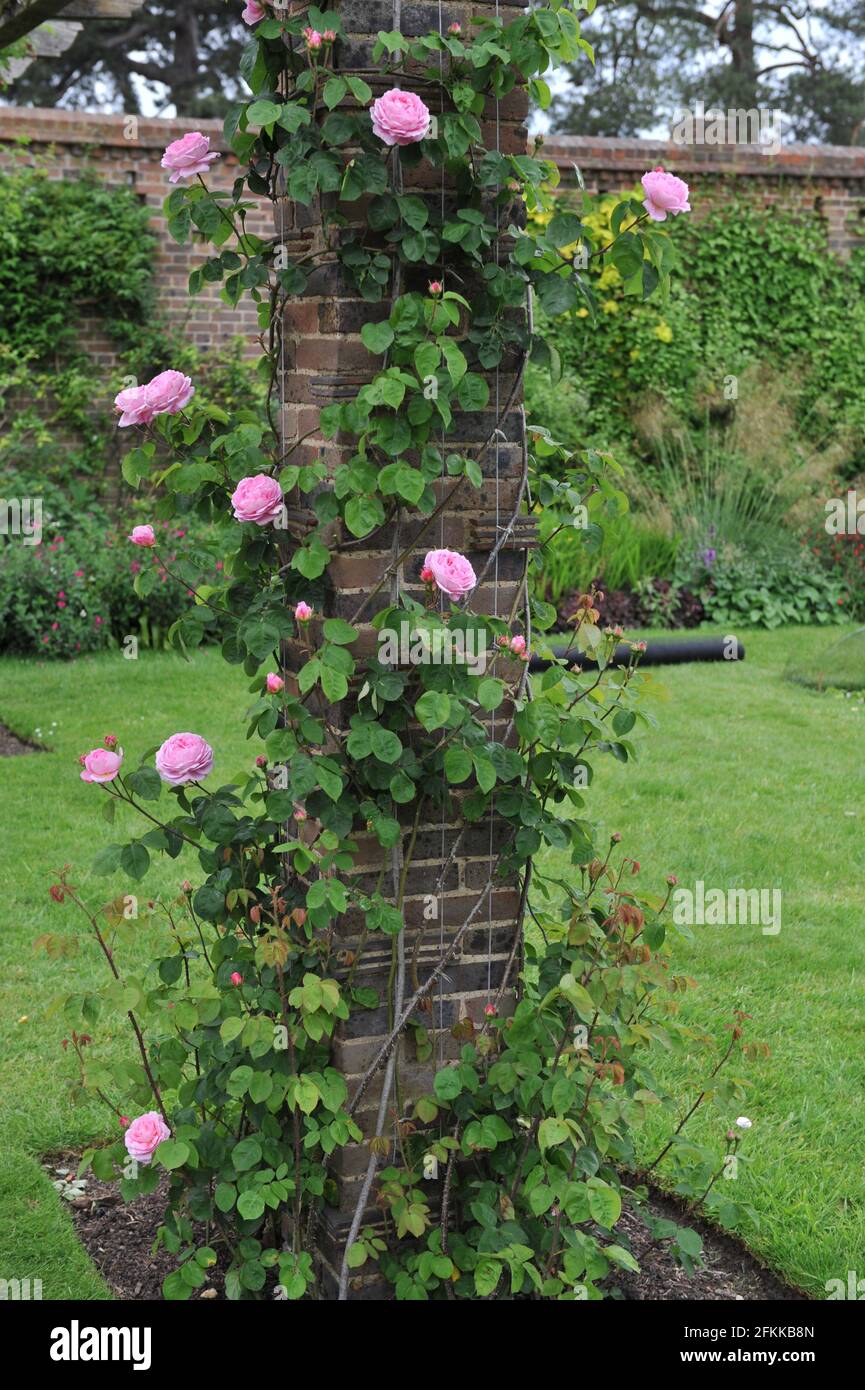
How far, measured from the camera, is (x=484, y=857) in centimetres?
287

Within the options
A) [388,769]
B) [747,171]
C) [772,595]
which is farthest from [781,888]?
[747,171]

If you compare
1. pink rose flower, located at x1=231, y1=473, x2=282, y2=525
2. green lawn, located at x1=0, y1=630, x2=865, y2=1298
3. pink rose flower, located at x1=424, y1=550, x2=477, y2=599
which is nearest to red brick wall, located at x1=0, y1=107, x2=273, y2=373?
green lawn, located at x1=0, y1=630, x2=865, y2=1298

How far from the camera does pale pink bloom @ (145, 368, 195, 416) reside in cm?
267

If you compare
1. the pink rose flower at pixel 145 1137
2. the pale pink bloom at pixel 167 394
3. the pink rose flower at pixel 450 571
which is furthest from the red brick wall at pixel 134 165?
the pink rose flower at pixel 145 1137

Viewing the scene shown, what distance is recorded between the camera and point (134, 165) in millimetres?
10172

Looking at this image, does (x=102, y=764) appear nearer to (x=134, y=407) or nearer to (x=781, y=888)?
(x=134, y=407)

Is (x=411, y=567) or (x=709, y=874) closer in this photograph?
(x=411, y=567)

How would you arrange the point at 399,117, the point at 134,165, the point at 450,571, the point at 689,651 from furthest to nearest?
the point at 134,165, the point at 689,651, the point at 450,571, the point at 399,117

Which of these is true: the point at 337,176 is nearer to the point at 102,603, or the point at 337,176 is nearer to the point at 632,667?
the point at 632,667

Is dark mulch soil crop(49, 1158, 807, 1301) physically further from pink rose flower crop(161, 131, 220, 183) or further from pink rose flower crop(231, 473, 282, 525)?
pink rose flower crop(161, 131, 220, 183)

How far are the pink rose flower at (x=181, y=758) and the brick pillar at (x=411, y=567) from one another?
0.28 meters

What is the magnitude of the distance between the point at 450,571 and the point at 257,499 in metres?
0.40

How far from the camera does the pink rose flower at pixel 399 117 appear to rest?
7.77 feet

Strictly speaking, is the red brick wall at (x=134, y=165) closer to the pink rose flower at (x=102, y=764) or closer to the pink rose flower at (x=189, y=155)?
the pink rose flower at (x=189, y=155)
